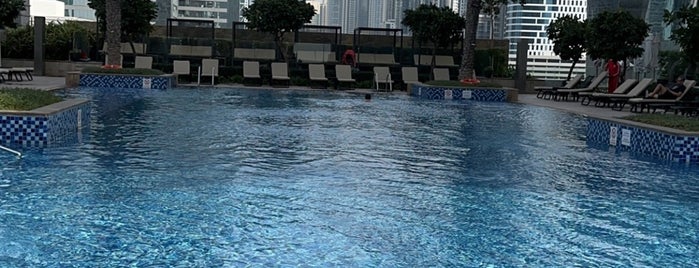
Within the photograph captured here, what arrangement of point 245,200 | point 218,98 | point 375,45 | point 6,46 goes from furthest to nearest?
point 375,45, point 6,46, point 218,98, point 245,200

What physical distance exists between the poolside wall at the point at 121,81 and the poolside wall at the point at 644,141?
1331 cm

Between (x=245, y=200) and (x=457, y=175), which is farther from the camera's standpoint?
(x=457, y=175)

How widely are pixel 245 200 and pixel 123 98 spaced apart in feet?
40.2

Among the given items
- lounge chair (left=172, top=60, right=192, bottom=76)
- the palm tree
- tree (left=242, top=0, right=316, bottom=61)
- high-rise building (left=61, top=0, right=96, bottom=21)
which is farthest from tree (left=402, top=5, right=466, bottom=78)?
high-rise building (left=61, top=0, right=96, bottom=21)

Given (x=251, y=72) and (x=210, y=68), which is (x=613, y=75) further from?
(x=210, y=68)

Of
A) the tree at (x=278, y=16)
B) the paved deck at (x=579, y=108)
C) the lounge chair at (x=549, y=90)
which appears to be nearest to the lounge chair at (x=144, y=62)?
the tree at (x=278, y=16)

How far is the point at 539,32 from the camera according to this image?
143 feet

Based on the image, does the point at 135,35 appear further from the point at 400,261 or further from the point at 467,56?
the point at 400,261

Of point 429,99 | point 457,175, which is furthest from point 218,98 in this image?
point 457,175

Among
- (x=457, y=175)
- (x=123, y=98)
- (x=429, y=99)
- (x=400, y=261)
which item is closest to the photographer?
(x=400, y=261)

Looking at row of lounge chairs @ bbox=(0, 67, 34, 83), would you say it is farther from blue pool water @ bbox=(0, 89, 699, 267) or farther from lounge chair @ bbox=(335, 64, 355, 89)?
lounge chair @ bbox=(335, 64, 355, 89)

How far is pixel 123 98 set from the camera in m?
18.5

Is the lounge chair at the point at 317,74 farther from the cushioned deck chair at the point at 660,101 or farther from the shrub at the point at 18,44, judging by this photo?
the cushioned deck chair at the point at 660,101

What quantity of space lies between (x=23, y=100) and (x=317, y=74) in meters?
17.1
